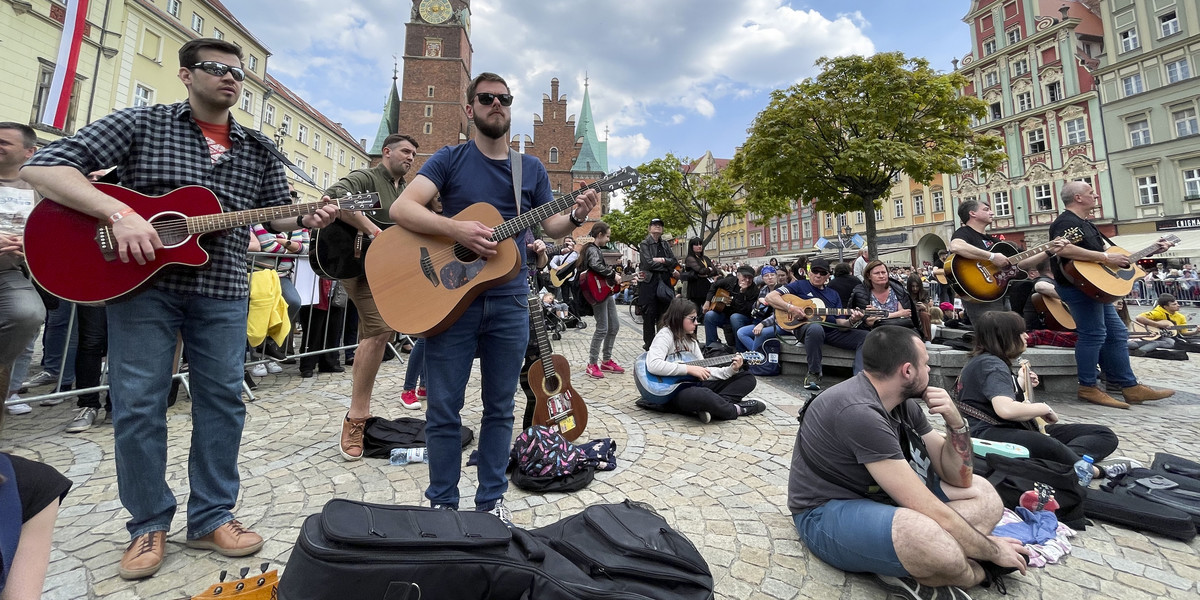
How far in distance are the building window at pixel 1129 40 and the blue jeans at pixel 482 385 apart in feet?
145

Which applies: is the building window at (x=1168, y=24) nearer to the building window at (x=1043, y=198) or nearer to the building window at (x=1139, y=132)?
the building window at (x=1139, y=132)

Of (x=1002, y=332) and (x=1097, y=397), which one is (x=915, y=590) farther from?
(x=1097, y=397)

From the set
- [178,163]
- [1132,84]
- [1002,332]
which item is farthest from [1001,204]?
[178,163]

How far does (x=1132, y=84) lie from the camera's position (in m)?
28.0

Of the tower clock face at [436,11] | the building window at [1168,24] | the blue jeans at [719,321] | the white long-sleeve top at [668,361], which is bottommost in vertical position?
the white long-sleeve top at [668,361]

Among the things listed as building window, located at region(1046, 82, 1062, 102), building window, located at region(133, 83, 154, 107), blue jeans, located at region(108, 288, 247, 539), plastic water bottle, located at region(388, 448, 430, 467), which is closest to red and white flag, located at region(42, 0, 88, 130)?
blue jeans, located at region(108, 288, 247, 539)

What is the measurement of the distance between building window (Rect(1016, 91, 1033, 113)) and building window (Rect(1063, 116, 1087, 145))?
106 inches

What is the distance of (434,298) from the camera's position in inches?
95.0

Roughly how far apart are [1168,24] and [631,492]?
43750 mm

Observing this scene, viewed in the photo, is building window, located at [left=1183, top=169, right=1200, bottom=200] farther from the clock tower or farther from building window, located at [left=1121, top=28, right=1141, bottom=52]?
the clock tower

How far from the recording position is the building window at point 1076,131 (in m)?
29.6

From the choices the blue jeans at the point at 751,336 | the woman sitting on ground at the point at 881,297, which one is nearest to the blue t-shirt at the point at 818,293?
the woman sitting on ground at the point at 881,297

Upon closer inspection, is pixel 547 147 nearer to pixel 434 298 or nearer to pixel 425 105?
pixel 425 105

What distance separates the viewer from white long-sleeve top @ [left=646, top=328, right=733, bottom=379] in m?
4.90
